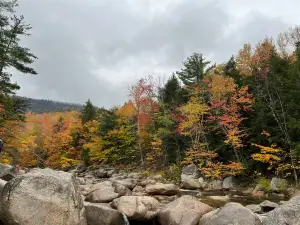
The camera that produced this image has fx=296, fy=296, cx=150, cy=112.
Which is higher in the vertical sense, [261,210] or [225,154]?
[225,154]

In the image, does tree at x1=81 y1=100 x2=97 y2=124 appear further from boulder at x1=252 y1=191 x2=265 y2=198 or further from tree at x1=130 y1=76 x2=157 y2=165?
boulder at x1=252 y1=191 x2=265 y2=198

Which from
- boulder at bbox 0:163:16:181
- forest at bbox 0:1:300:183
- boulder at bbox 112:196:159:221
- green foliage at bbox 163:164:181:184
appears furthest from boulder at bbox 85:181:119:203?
green foliage at bbox 163:164:181:184

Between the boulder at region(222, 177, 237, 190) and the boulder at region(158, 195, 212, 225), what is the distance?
49.4 ft

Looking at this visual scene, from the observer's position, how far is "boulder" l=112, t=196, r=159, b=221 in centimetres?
1149

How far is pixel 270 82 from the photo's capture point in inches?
1033

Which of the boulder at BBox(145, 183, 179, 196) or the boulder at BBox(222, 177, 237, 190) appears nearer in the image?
the boulder at BBox(145, 183, 179, 196)

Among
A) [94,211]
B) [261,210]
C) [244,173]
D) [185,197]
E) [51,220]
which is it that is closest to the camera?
[51,220]

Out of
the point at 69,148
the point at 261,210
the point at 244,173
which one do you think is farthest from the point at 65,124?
the point at 261,210

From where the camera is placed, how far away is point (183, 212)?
36.5ft

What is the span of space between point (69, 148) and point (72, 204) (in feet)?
143

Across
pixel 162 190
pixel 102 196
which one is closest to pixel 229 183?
pixel 162 190

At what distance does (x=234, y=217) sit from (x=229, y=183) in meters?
17.8

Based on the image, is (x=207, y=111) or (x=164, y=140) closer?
(x=207, y=111)

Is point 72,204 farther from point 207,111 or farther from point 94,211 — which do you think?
point 207,111
